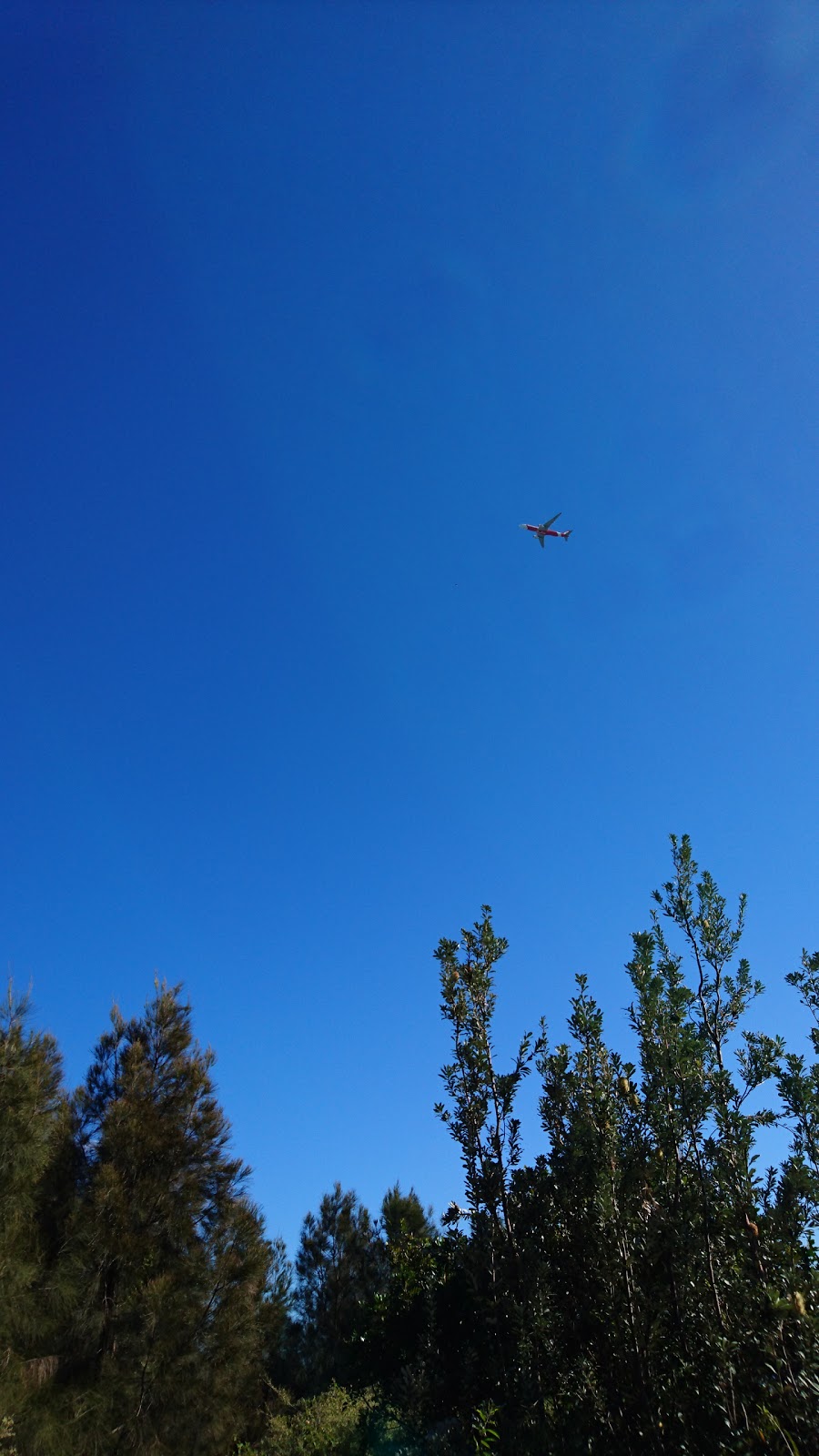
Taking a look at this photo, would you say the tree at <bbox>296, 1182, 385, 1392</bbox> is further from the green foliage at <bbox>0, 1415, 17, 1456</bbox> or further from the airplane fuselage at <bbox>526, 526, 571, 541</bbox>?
the airplane fuselage at <bbox>526, 526, 571, 541</bbox>

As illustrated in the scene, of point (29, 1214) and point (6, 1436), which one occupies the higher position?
point (29, 1214)

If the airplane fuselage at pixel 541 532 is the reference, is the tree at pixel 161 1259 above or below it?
below

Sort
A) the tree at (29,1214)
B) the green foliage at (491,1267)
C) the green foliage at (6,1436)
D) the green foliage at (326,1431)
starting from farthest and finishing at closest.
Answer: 1. the tree at (29,1214)
2. the green foliage at (326,1431)
3. the green foliage at (6,1436)
4. the green foliage at (491,1267)

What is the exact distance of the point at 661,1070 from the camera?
22.9 feet

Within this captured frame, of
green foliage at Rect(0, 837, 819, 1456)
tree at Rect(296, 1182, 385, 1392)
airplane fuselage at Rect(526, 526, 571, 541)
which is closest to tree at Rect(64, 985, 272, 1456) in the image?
green foliage at Rect(0, 837, 819, 1456)

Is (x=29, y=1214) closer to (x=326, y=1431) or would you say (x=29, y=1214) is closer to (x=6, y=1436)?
(x=6, y=1436)

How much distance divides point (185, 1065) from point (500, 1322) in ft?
36.9

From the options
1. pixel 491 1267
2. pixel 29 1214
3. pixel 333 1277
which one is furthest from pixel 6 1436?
pixel 333 1277

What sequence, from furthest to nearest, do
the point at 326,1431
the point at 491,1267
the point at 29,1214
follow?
1. the point at 29,1214
2. the point at 326,1431
3. the point at 491,1267

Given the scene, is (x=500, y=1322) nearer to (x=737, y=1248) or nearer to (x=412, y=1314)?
(x=737, y=1248)

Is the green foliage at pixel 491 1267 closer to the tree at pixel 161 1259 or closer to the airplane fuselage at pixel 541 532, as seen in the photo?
the tree at pixel 161 1259

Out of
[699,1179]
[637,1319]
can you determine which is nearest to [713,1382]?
[637,1319]

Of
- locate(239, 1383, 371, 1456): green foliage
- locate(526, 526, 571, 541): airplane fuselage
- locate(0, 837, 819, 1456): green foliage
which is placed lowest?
locate(239, 1383, 371, 1456): green foliage

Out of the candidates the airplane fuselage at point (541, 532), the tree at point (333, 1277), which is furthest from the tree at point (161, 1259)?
the airplane fuselage at point (541, 532)
